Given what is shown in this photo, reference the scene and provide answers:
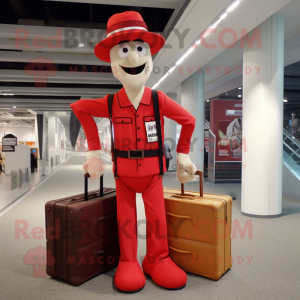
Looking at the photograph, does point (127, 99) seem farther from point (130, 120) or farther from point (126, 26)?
point (126, 26)

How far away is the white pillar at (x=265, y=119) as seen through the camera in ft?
14.4

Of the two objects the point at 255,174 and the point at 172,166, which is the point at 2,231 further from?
the point at 172,166

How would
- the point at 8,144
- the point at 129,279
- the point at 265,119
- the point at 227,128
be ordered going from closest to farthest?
the point at 129,279 → the point at 265,119 → the point at 227,128 → the point at 8,144

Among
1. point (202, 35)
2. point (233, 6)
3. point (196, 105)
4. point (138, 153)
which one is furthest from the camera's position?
point (196, 105)

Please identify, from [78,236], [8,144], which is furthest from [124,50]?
[8,144]

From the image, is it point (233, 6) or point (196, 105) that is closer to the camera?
point (233, 6)

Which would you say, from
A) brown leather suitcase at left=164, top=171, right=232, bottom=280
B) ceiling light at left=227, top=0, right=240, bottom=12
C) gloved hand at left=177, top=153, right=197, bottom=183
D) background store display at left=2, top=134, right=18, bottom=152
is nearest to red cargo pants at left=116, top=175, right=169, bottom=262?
brown leather suitcase at left=164, top=171, right=232, bottom=280

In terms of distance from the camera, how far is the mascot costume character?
2.26m

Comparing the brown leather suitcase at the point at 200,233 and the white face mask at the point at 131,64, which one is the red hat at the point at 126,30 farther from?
the brown leather suitcase at the point at 200,233

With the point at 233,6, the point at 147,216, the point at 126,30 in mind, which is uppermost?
the point at 233,6

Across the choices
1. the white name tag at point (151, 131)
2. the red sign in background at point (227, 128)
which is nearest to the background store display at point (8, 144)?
the red sign in background at point (227, 128)

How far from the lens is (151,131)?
2.31 m

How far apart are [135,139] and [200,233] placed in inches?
35.5

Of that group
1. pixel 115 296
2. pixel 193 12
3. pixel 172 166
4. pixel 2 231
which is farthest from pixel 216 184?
pixel 115 296
